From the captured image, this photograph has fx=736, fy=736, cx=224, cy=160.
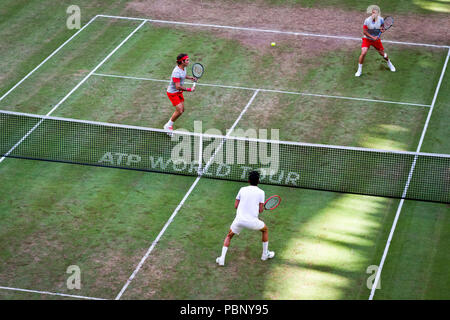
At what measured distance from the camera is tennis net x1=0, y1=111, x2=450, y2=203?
1586 cm

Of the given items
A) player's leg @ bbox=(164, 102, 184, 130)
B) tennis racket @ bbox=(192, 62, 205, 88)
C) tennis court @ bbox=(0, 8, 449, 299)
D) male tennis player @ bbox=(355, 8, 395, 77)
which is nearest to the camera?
tennis court @ bbox=(0, 8, 449, 299)

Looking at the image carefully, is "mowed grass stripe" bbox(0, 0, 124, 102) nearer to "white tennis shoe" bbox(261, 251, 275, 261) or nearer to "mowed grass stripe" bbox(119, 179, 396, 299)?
"mowed grass stripe" bbox(119, 179, 396, 299)

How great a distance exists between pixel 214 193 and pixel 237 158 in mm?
1392

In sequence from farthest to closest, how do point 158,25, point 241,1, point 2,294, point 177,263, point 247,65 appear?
point 241,1, point 158,25, point 247,65, point 177,263, point 2,294

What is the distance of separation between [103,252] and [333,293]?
170 inches

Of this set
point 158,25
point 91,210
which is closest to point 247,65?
point 158,25

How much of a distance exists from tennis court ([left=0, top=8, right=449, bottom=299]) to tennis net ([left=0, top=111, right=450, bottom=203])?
329 millimetres

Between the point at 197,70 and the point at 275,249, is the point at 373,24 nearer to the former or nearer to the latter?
the point at 197,70

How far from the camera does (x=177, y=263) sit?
13.4 m

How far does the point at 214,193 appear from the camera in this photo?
15.8 metres

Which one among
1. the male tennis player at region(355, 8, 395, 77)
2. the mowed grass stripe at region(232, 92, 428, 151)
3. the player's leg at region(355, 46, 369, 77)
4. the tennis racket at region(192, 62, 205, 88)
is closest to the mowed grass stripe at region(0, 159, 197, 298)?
the tennis racket at region(192, 62, 205, 88)

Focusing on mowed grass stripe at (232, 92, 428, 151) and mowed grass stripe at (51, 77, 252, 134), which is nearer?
mowed grass stripe at (232, 92, 428, 151)

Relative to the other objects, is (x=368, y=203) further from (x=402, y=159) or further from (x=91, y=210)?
(x=91, y=210)

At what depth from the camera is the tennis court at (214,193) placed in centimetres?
1302
